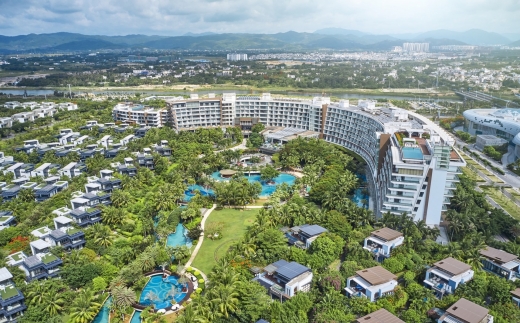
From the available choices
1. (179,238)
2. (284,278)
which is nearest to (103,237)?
(179,238)

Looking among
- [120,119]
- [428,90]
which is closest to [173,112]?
[120,119]

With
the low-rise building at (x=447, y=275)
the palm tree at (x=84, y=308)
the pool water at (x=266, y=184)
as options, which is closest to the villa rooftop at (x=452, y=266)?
the low-rise building at (x=447, y=275)

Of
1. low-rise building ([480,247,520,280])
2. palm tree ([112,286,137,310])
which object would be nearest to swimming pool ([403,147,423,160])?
low-rise building ([480,247,520,280])

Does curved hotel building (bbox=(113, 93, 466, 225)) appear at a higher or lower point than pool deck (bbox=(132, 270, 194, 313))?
higher

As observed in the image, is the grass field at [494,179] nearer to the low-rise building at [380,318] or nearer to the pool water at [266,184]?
the pool water at [266,184]

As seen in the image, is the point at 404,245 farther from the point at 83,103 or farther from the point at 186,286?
the point at 83,103

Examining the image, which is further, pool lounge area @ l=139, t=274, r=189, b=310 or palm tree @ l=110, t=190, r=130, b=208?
palm tree @ l=110, t=190, r=130, b=208

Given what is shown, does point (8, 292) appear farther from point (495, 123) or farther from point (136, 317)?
point (495, 123)

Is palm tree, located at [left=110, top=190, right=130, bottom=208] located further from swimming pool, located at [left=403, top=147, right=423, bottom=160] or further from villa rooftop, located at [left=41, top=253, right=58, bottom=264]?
swimming pool, located at [left=403, top=147, right=423, bottom=160]
